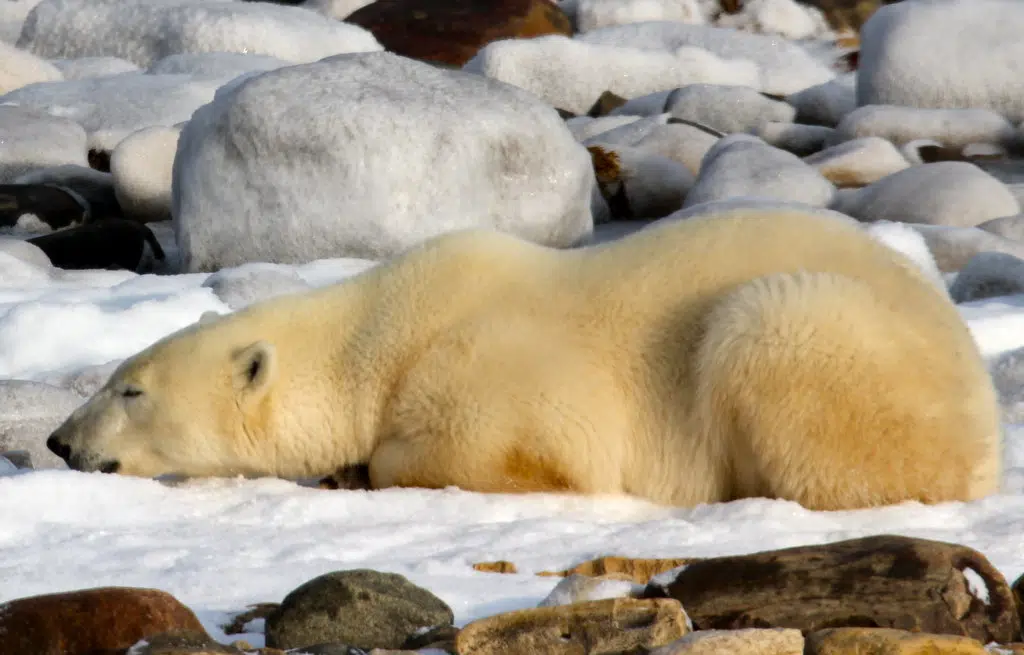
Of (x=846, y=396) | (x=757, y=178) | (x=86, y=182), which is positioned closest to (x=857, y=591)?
(x=846, y=396)

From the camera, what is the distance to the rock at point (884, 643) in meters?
2.38

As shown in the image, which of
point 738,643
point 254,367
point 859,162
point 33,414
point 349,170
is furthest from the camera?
point 859,162

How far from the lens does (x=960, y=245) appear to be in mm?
8445

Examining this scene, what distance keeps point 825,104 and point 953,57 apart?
1481 millimetres

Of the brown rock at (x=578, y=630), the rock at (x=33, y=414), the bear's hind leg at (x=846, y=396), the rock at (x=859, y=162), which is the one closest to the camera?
the brown rock at (x=578, y=630)

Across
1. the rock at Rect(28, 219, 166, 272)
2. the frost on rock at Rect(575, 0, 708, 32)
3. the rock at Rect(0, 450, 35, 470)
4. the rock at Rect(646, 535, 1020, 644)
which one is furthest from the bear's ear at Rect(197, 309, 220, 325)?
the frost on rock at Rect(575, 0, 708, 32)

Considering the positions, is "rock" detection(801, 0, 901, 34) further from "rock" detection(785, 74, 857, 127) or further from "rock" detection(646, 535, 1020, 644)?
"rock" detection(646, 535, 1020, 644)

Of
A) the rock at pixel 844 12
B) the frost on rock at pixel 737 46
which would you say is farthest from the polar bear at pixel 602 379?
the rock at pixel 844 12

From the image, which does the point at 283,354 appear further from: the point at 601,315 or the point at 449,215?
the point at 449,215

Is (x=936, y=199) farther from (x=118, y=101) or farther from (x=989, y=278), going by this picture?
(x=118, y=101)

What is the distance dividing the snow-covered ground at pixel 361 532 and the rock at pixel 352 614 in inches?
3.8

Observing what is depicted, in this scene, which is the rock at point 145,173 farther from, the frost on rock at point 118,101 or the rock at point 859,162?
the rock at point 859,162

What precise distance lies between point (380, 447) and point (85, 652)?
1730mm

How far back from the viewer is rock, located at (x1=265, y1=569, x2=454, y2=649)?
2674mm
